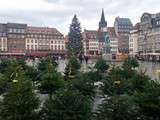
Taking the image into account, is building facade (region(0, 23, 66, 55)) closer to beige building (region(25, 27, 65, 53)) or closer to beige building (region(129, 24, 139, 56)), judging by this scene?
beige building (region(25, 27, 65, 53))

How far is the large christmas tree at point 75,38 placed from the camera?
134m

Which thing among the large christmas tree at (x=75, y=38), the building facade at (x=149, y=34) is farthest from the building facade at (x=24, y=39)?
the large christmas tree at (x=75, y=38)

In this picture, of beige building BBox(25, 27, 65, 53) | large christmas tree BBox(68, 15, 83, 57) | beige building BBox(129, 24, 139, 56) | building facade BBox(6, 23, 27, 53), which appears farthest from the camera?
beige building BBox(25, 27, 65, 53)

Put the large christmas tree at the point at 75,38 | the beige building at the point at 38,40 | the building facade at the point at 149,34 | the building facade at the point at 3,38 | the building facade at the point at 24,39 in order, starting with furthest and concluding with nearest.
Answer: the beige building at the point at 38,40
the building facade at the point at 24,39
the building facade at the point at 3,38
the building facade at the point at 149,34
the large christmas tree at the point at 75,38

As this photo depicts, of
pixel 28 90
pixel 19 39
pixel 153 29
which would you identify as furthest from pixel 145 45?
pixel 28 90

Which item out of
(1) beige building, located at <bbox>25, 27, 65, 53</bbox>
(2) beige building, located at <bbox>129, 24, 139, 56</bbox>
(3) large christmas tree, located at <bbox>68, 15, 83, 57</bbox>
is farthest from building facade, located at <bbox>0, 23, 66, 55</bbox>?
(3) large christmas tree, located at <bbox>68, 15, 83, 57</bbox>

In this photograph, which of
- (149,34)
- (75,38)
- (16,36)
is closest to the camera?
(75,38)

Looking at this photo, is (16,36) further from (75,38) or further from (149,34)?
(149,34)

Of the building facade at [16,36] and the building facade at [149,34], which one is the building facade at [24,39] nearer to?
the building facade at [16,36]

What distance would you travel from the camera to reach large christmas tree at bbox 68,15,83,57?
5261 inches

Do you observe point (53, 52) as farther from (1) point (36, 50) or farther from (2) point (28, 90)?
(2) point (28, 90)

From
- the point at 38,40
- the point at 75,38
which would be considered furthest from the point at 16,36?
the point at 75,38

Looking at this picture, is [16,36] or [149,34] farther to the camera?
[16,36]

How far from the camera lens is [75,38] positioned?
137 metres
